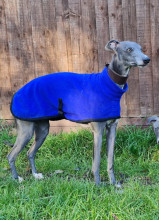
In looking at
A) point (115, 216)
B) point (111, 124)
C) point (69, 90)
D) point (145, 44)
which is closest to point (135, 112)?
point (145, 44)

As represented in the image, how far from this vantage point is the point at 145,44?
17.3 feet

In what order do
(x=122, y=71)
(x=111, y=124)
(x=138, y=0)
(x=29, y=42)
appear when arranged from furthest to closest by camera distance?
(x=29, y=42)
(x=138, y=0)
(x=111, y=124)
(x=122, y=71)

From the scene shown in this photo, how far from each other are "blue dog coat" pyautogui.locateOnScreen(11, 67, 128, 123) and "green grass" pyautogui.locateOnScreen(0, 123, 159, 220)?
0.73 metres

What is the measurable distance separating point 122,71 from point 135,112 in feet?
5.70

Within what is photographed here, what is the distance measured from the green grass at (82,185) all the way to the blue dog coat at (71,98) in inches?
28.9

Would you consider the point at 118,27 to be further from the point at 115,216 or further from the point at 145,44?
the point at 115,216

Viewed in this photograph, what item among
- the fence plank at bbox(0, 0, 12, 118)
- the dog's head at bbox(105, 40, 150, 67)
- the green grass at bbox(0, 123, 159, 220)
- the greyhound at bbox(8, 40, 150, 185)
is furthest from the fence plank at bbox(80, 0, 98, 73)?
the dog's head at bbox(105, 40, 150, 67)

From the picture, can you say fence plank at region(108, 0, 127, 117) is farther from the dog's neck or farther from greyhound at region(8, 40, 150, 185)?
the dog's neck

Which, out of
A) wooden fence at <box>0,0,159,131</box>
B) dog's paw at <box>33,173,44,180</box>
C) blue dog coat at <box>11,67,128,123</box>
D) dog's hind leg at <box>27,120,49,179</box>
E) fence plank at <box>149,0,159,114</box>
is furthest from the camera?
wooden fence at <box>0,0,159,131</box>

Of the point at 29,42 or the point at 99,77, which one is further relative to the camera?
the point at 29,42

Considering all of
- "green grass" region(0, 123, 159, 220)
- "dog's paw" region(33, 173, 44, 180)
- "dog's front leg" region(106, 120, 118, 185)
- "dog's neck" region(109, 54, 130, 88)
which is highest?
"dog's neck" region(109, 54, 130, 88)

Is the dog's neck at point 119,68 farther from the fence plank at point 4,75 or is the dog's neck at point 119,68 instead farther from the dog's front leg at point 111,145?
the fence plank at point 4,75

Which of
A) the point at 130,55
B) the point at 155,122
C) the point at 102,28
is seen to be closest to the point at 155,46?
the point at 102,28

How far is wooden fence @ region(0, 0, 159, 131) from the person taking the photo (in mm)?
5277
